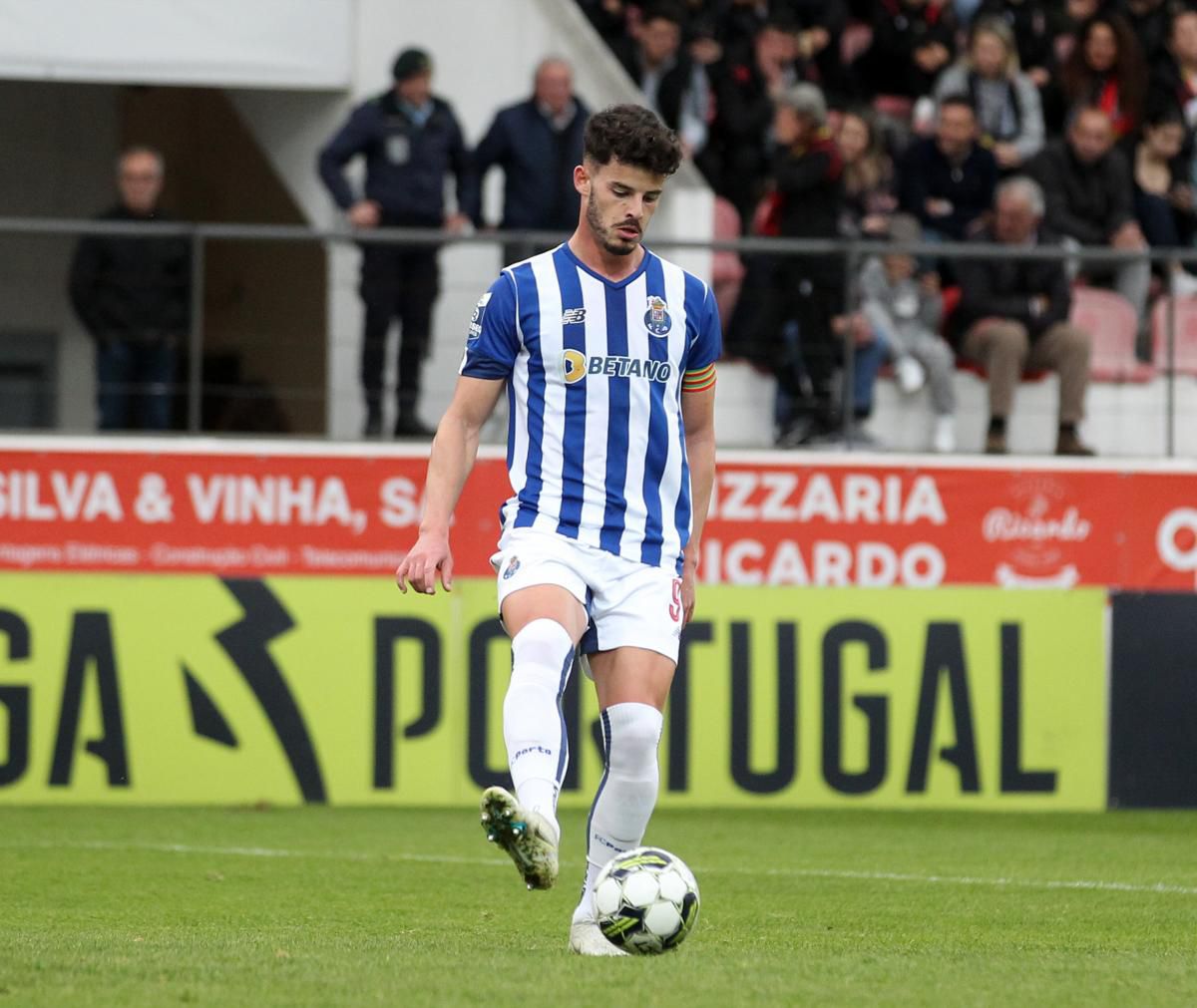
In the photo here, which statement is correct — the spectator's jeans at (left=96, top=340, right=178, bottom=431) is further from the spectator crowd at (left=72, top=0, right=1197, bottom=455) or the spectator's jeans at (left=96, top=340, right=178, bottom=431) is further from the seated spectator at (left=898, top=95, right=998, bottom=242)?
the seated spectator at (left=898, top=95, right=998, bottom=242)

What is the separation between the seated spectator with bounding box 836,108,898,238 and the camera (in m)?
14.6

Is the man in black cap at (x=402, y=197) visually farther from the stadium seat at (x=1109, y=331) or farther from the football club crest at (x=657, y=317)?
the football club crest at (x=657, y=317)

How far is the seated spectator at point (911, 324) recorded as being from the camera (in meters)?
14.0

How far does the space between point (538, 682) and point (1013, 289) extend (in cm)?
898

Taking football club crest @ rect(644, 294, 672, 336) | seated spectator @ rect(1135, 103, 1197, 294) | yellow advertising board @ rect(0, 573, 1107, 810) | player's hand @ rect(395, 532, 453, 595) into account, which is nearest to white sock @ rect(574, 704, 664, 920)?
player's hand @ rect(395, 532, 453, 595)

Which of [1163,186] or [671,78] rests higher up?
[671,78]

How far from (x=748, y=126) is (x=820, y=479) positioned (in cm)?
268

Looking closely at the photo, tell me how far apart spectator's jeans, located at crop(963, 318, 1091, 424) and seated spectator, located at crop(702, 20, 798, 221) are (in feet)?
6.96

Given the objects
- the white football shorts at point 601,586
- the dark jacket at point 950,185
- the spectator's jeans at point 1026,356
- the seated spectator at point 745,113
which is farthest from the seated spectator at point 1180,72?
the white football shorts at point 601,586

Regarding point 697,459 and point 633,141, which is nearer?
point 633,141

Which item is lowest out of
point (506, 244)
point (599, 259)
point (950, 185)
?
point (599, 259)

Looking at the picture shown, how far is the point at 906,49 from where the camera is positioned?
1653cm

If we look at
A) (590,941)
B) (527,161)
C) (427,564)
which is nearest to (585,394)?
(427,564)

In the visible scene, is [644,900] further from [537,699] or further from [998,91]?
[998,91]
